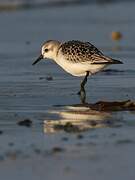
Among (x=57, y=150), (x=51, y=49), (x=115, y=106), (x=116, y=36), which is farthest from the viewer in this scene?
(x=116, y=36)

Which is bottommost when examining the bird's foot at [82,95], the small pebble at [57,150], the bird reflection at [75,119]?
the bird's foot at [82,95]

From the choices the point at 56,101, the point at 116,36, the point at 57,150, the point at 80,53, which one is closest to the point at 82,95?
the point at 56,101

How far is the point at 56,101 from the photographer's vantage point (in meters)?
10.6

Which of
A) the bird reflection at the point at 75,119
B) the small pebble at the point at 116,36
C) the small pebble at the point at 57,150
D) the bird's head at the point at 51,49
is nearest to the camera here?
the small pebble at the point at 57,150

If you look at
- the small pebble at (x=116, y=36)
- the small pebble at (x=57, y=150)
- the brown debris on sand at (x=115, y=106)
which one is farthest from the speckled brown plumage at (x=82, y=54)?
the small pebble at (x=116, y=36)

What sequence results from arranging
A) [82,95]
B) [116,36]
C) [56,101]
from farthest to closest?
[116,36]
[82,95]
[56,101]

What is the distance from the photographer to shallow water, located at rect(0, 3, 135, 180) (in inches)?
281

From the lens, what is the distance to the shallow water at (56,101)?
7.14 m

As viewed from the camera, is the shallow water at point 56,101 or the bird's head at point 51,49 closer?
the shallow water at point 56,101

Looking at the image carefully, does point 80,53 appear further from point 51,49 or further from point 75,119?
point 75,119

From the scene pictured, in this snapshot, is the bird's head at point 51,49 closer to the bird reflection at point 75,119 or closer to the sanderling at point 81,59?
the sanderling at point 81,59

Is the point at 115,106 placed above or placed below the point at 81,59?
below

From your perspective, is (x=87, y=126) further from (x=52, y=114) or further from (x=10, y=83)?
(x=10, y=83)

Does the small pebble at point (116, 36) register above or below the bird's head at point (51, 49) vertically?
below
